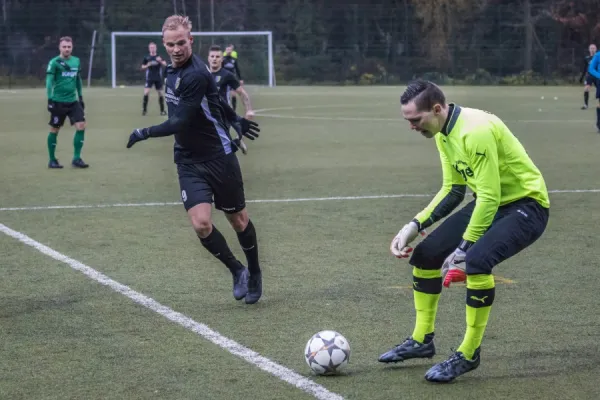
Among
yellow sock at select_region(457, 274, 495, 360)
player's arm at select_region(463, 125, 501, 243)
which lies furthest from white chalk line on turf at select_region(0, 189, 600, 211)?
player's arm at select_region(463, 125, 501, 243)

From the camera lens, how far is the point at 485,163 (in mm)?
5637

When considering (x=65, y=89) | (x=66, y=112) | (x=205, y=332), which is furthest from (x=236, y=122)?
(x=66, y=112)

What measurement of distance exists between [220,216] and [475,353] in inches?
265

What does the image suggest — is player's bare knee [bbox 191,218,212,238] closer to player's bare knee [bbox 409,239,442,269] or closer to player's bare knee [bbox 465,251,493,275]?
player's bare knee [bbox 409,239,442,269]

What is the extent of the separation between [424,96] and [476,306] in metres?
1.20

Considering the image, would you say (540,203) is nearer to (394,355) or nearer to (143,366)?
(394,355)

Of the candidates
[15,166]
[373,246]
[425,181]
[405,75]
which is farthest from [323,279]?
[405,75]

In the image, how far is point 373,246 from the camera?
34.2 ft

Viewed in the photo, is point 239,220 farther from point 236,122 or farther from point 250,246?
point 236,122

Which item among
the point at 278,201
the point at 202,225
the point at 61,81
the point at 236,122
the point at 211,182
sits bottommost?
the point at 278,201

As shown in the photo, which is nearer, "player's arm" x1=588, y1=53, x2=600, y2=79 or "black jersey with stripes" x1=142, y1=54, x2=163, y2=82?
"player's arm" x1=588, y1=53, x2=600, y2=79

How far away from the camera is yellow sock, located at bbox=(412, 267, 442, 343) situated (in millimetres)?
6301

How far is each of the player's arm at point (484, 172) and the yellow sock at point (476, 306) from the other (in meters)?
0.33

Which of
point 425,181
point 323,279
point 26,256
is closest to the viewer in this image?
point 323,279
